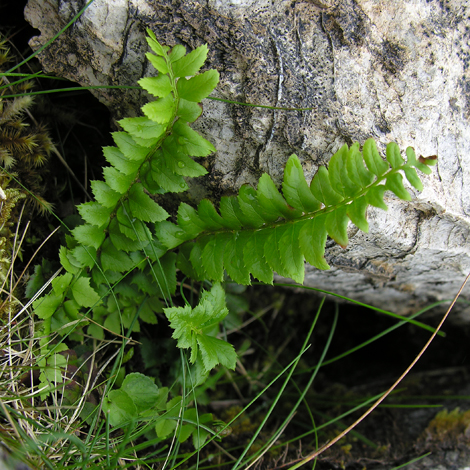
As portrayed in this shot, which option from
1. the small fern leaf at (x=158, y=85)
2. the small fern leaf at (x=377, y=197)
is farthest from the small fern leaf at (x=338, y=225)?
the small fern leaf at (x=158, y=85)

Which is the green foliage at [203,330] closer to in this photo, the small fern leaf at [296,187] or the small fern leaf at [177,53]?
the small fern leaf at [296,187]

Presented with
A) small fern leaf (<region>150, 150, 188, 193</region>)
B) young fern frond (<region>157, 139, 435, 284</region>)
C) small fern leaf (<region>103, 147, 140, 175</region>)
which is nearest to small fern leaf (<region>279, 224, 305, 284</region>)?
young fern frond (<region>157, 139, 435, 284</region>)

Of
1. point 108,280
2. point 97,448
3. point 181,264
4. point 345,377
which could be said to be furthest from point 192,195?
point 345,377

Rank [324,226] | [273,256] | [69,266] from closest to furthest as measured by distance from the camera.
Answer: [324,226] < [273,256] < [69,266]

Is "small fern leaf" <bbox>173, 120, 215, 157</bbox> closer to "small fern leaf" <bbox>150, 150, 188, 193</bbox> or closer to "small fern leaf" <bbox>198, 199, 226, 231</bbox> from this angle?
"small fern leaf" <bbox>150, 150, 188, 193</bbox>

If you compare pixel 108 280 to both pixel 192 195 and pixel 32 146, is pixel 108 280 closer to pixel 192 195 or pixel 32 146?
pixel 192 195

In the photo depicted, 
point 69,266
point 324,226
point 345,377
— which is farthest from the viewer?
point 345,377
